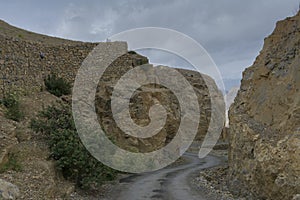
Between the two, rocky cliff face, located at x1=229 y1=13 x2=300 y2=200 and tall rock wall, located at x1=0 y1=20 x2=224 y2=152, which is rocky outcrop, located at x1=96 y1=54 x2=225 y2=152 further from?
rocky cliff face, located at x1=229 y1=13 x2=300 y2=200

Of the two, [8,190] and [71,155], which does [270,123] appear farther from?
[8,190]

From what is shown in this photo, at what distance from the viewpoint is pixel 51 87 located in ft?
65.3

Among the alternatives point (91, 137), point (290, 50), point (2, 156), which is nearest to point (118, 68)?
point (91, 137)

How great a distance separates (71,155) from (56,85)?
9.04 meters

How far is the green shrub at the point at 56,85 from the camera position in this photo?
64.7 feet

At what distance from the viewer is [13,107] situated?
595 inches

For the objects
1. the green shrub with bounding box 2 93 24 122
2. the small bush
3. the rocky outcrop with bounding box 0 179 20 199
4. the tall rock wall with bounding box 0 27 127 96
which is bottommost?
the rocky outcrop with bounding box 0 179 20 199

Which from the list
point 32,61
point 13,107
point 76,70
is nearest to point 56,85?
point 32,61

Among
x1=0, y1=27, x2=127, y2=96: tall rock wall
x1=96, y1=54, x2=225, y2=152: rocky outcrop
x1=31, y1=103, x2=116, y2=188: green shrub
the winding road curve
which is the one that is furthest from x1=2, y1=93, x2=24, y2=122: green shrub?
the winding road curve

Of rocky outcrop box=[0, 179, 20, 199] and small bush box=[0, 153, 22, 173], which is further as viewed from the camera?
small bush box=[0, 153, 22, 173]

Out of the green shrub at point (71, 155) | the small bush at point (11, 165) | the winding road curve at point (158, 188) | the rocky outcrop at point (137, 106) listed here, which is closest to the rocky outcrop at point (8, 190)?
the small bush at point (11, 165)

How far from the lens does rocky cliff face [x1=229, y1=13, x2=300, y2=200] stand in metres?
10.4

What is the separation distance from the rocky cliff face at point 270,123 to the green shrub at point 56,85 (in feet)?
30.8

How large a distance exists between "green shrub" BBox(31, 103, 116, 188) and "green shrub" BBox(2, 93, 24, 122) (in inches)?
46.6
